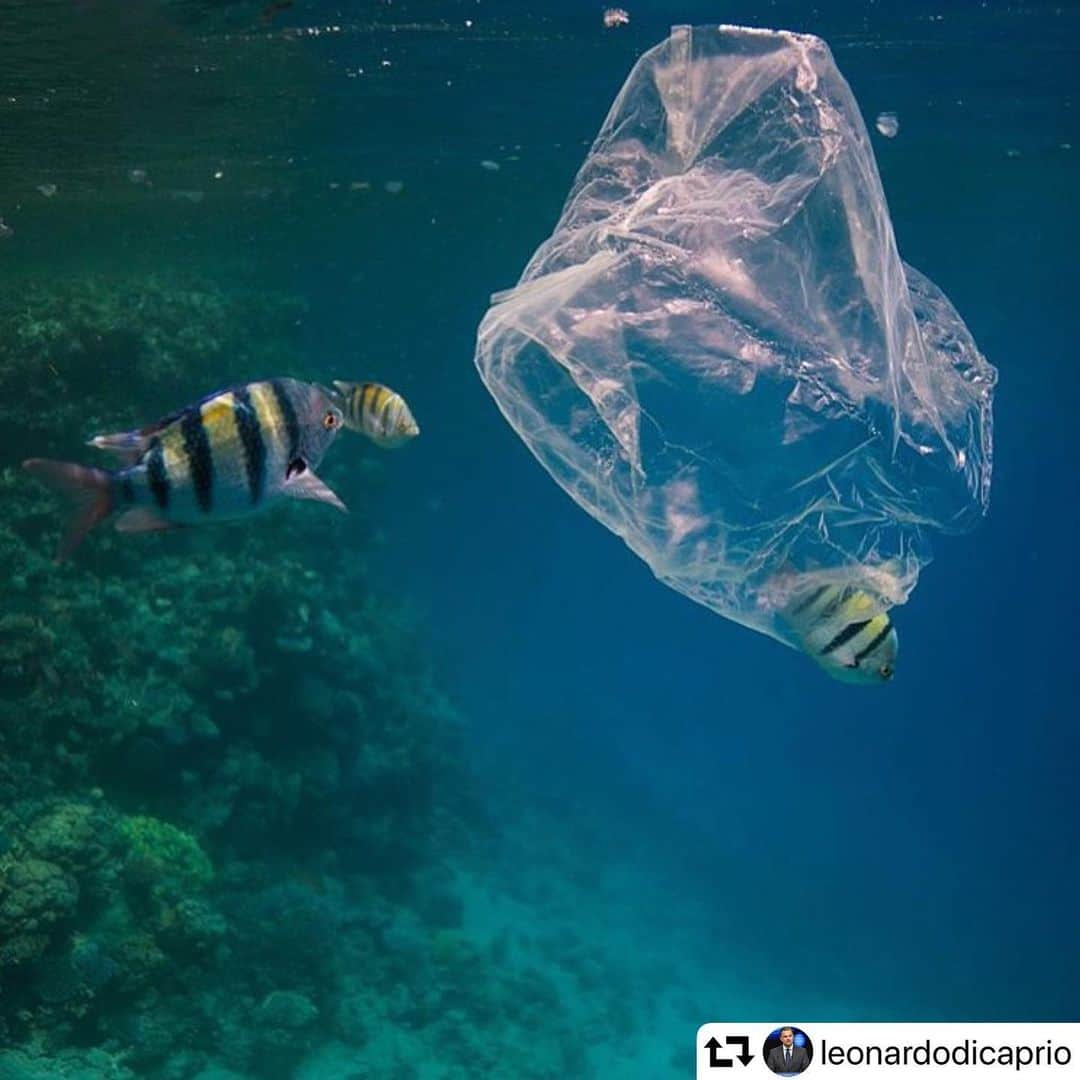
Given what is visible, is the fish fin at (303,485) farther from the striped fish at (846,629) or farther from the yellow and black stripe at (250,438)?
the striped fish at (846,629)

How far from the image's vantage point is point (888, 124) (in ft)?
54.9

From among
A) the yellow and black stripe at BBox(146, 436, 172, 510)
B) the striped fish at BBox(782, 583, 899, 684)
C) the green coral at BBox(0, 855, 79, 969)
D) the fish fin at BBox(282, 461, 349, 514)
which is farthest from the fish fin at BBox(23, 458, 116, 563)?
the green coral at BBox(0, 855, 79, 969)

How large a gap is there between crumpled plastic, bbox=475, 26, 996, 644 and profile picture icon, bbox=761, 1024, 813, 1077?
212cm

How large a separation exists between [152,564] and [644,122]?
9.56m

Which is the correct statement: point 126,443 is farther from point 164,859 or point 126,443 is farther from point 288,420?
→ point 164,859

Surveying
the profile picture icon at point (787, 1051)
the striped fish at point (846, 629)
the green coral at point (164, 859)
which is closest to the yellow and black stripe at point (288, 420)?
the striped fish at point (846, 629)

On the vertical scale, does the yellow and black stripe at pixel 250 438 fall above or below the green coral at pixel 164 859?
above

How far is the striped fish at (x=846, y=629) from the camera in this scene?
13.9 feet

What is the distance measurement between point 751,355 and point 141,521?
9.21ft

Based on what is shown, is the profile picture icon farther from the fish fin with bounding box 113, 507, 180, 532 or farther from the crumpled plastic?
the fish fin with bounding box 113, 507, 180, 532

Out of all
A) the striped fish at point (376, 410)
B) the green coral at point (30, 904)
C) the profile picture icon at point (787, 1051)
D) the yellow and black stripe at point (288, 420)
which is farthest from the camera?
the green coral at point (30, 904)

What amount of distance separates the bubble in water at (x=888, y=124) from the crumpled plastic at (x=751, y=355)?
12833mm

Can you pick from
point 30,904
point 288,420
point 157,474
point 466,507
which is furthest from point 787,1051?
point 466,507

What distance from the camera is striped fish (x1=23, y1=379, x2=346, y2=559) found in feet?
9.95
